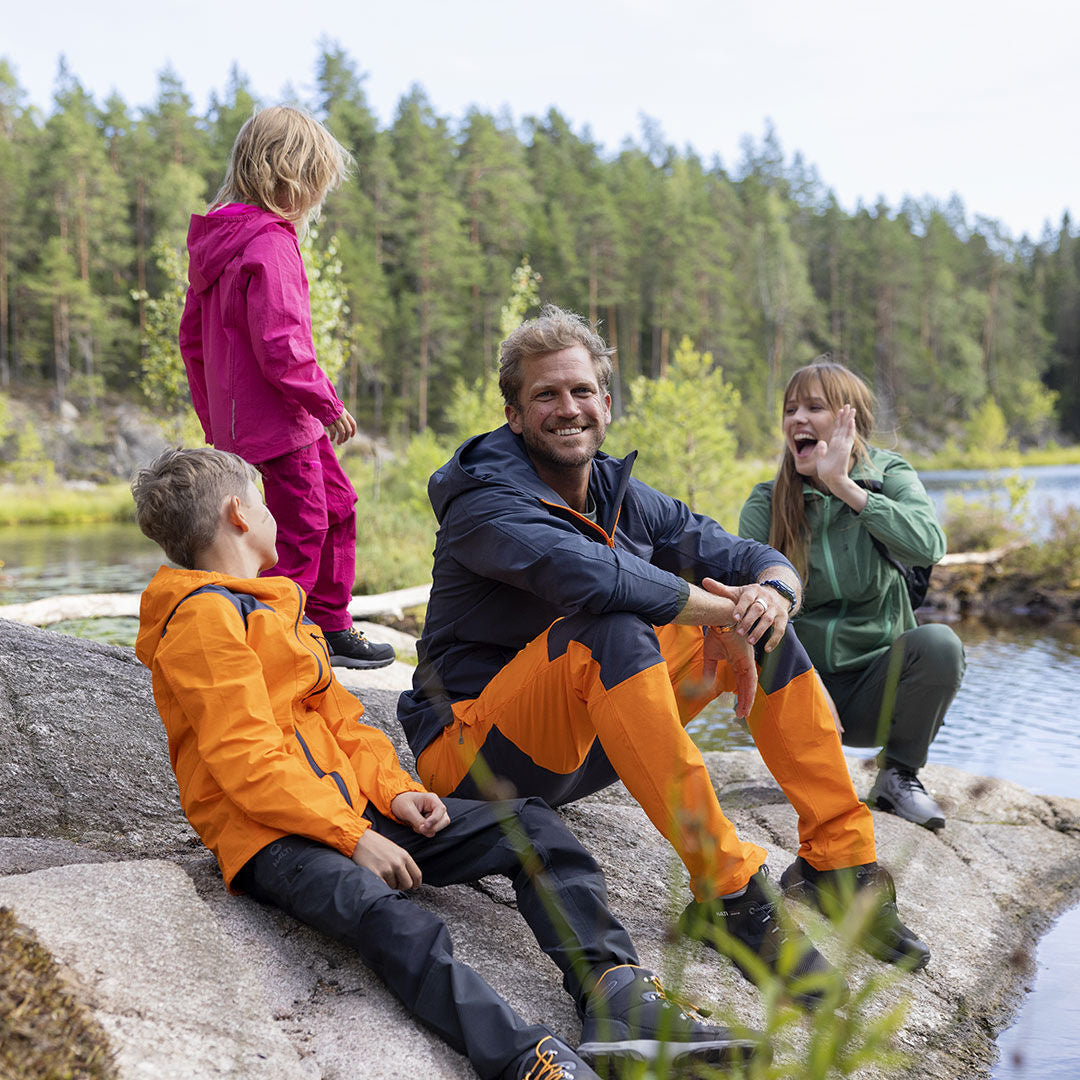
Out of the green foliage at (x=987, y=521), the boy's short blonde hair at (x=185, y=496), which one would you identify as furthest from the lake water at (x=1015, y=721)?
the green foliage at (x=987, y=521)

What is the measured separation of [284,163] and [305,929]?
2.49m

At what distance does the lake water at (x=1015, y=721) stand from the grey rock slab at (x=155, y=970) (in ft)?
3.88

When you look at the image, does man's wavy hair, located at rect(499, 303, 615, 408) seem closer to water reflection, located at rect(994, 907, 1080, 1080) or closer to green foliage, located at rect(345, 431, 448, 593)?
water reflection, located at rect(994, 907, 1080, 1080)

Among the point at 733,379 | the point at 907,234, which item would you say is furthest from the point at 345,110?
the point at 907,234

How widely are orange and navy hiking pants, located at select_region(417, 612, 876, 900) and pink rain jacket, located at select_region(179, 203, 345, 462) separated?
4.63 ft

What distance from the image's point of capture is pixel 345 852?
203cm

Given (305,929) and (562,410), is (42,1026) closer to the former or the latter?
(305,929)

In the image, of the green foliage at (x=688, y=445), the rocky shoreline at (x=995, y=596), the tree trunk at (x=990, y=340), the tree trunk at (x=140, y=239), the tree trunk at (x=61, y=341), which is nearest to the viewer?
the rocky shoreline at (x=995, y=596)

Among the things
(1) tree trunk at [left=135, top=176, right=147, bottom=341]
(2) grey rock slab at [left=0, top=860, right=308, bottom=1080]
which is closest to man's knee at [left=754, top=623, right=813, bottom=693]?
(2) grey rock slab at [left=0, top=860, right=308, bottom=1080]

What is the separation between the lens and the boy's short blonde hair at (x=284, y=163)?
3387 mm

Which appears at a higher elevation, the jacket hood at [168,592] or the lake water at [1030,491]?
the jacket hood at [168,592]

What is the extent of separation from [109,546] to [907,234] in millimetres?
54363

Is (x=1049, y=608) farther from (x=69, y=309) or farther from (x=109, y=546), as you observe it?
(x=69, y=309)

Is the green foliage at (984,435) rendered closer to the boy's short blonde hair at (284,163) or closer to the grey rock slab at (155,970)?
the boy's short blonde hair at (284,163)
